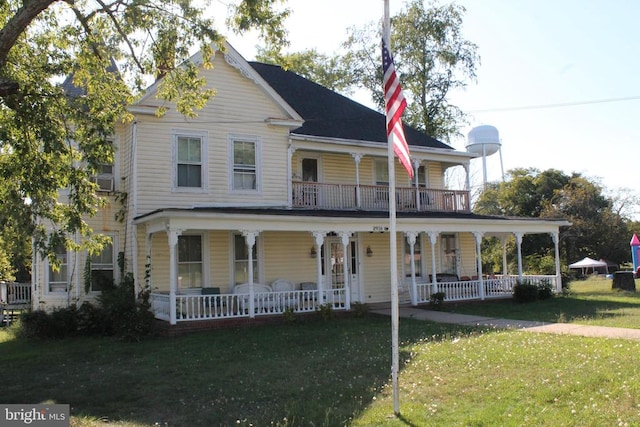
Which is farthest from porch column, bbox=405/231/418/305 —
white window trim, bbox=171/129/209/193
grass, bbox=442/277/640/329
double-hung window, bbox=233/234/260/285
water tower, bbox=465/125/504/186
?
water tower, bbox=465/125/504/186

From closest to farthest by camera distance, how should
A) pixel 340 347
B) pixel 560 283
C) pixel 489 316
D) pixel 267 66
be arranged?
pixel 340 347 < pixel 489 316 < pixel 560 283 < pixel 267 66

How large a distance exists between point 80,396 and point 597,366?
777 cm

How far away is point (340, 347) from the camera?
11.6 meters

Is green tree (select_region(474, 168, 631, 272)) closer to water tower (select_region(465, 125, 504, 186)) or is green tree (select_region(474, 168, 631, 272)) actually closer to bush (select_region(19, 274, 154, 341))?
water tower (select_region(465, 125, 504, 186))

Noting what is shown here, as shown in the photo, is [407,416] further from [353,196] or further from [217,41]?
[353,196]

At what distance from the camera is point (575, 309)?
672 inches

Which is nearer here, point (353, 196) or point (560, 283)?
point (353, 196)

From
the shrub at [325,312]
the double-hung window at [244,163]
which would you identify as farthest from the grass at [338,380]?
the double-hung window at [244,163]

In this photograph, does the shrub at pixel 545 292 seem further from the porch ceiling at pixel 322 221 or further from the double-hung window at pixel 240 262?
the double-hung window at pixel 240 262

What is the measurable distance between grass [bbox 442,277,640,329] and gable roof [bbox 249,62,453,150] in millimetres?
7232

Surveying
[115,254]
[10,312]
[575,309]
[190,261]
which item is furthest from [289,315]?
[10,312]

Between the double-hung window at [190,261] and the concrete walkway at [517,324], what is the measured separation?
570 centimetres

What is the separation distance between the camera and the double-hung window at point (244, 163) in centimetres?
1786

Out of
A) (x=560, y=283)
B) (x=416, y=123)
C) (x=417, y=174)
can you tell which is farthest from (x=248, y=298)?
(x=416, y=123)
